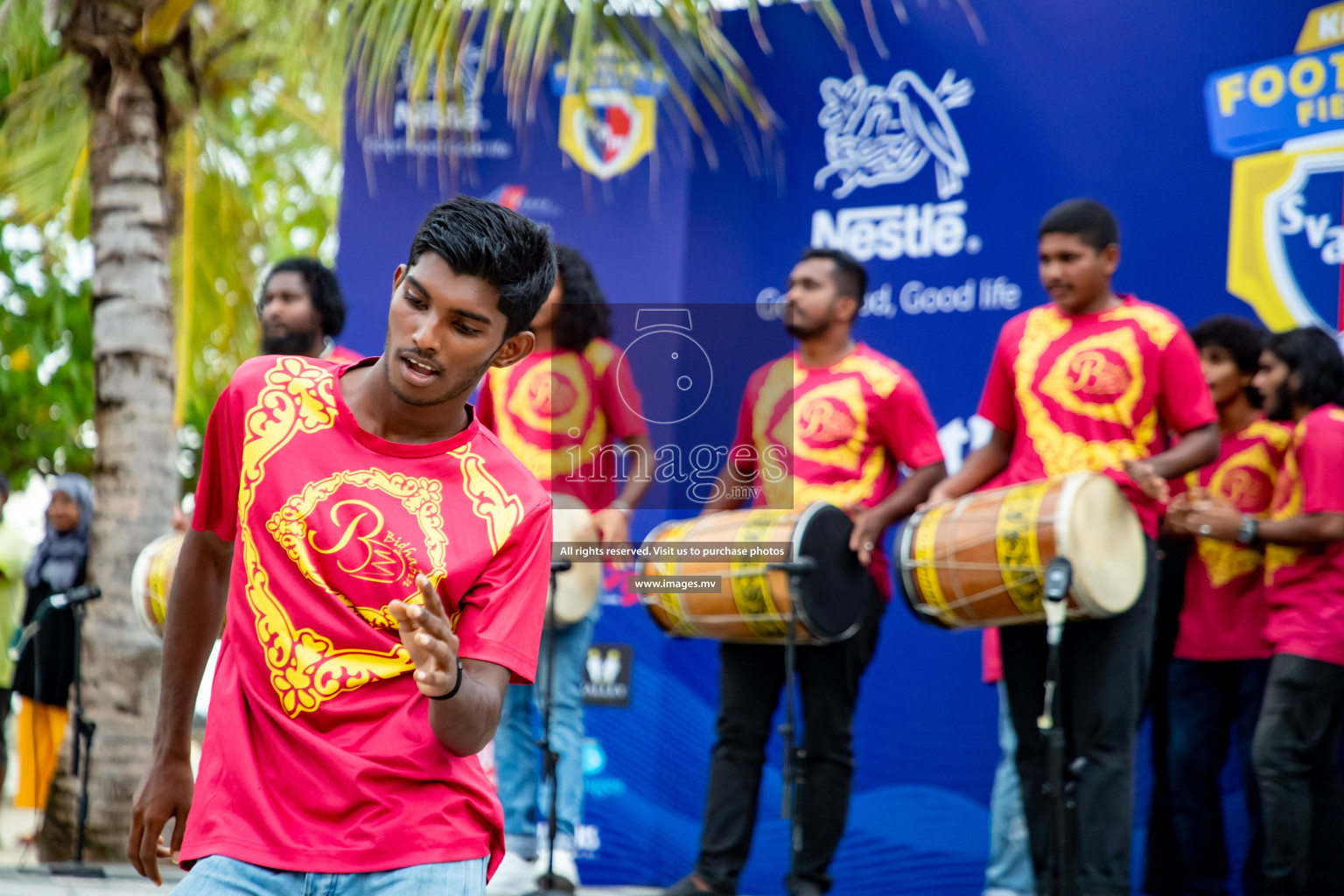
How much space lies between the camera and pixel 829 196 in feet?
22.6

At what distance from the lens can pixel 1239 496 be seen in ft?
17.6

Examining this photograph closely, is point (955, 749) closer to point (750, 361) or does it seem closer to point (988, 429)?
point (988, 429)

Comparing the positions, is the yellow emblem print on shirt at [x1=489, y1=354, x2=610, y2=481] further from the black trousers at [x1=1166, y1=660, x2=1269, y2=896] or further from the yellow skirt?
the yellow skirt

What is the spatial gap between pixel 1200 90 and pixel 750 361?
2625 millimetres

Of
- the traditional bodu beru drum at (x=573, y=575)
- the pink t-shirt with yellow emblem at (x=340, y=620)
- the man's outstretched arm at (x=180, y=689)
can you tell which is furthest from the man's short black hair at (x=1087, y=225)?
the man's outstretched arm at (x=180, y=689)

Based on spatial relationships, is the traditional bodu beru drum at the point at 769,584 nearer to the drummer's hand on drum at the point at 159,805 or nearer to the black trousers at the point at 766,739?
the black trousers at the point at 766,739

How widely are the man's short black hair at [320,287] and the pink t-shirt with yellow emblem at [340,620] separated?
3104 millimetres

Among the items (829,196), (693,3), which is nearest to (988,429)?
(829,196)

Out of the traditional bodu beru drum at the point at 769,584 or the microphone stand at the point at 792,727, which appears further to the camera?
the traditional bodu beru drum at the point at 769,584

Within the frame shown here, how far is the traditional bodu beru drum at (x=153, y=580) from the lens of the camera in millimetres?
6066

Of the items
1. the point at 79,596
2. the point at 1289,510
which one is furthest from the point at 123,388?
the point at 1289,510

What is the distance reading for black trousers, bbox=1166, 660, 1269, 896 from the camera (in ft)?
17.2

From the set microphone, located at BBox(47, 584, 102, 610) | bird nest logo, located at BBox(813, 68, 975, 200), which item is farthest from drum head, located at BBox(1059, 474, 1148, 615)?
microphone, located at BBox(47, 584, 102, 610)

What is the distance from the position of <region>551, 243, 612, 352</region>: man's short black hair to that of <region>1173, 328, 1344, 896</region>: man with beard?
2417mm
